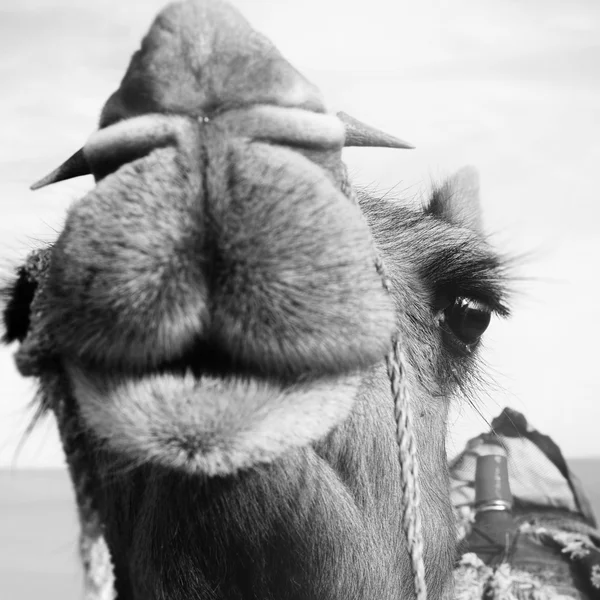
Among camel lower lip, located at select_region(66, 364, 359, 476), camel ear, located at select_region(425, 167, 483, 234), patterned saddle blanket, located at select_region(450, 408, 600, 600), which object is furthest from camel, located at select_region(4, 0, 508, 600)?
patterned saddle blanket, located at select_region(450, 408, 600, 600)

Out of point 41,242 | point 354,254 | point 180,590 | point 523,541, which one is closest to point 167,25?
point 354,254

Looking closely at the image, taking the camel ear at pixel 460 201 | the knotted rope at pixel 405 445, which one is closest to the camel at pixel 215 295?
the knotted rope at pixel 405 445

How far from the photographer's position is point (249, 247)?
6.17 feet

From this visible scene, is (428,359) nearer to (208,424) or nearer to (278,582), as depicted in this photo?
(278,582)

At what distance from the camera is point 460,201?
4.15m

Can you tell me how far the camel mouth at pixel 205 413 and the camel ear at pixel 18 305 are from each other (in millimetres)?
795

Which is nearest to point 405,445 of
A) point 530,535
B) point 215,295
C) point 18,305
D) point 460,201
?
point 215,295

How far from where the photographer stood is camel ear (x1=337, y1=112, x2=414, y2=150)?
2.81 meters

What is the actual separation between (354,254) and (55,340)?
31.8 inches

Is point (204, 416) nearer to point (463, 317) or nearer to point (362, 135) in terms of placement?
point (362, 135)

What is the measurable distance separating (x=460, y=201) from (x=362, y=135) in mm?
1464

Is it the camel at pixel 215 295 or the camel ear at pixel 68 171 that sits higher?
the camel ear at pixel 68 171

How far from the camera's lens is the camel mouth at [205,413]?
1.89 metres

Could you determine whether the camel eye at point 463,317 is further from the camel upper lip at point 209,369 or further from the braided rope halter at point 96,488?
the camel upper lip at point 209,369
